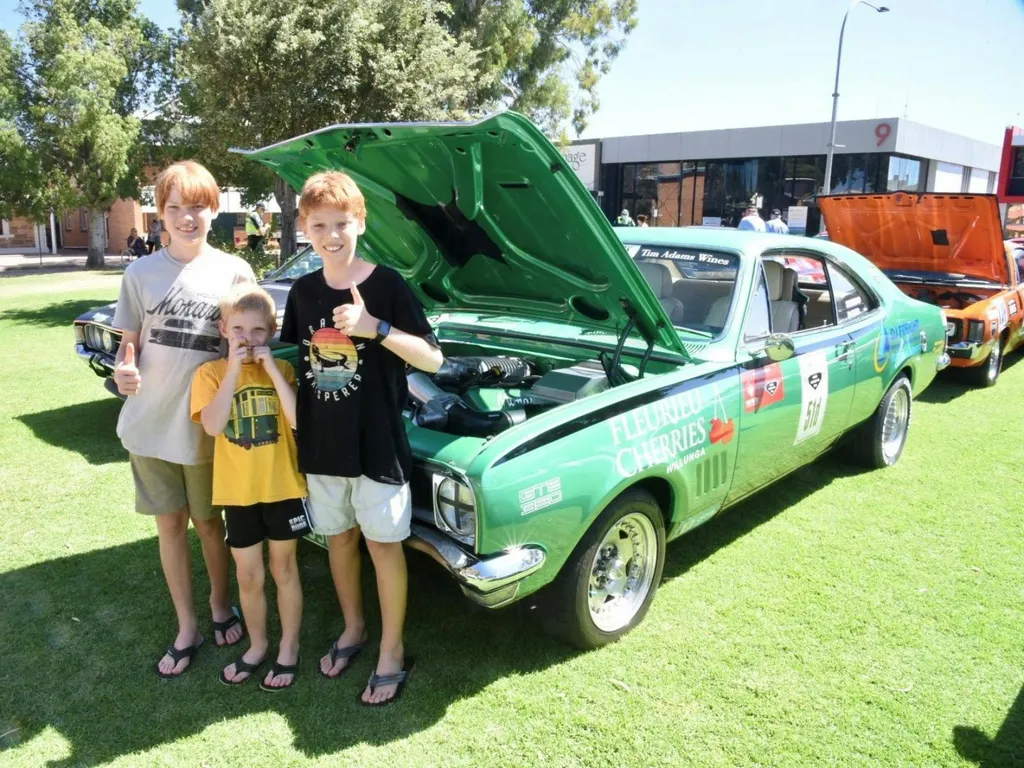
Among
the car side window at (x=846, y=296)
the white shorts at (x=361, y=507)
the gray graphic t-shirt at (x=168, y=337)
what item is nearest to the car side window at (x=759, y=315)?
the car side window at (x=846, y=296)

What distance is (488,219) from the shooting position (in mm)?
3422

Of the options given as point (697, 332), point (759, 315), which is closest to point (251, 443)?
point (697, 332)

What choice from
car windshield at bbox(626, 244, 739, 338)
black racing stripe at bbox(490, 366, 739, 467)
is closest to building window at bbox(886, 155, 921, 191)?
car windshield at bbox(626, 244, 739, 338)

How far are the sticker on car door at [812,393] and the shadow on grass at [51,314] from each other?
10866 mm

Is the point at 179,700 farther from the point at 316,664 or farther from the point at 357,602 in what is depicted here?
the point at 357,602

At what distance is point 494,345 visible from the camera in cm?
420

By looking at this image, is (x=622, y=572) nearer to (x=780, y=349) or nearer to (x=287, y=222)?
(x=780, y=349)

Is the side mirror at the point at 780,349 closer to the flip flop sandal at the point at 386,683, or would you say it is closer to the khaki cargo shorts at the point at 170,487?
the flip flop sandal at the point at 386,683

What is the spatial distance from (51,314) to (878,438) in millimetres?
13159

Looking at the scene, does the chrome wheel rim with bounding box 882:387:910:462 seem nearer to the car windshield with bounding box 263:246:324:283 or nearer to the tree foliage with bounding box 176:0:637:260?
the car windshield with bounding box 263:246:324:283

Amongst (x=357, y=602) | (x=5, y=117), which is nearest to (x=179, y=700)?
(x=357, y=602)

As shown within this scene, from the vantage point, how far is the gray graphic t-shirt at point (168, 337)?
8.86ft

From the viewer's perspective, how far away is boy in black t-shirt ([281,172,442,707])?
2.45m

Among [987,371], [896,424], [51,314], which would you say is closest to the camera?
[896,424]
